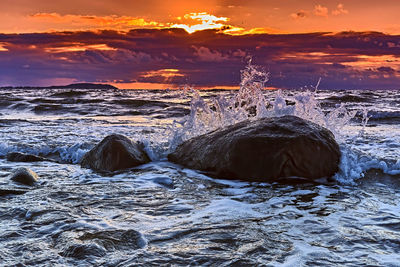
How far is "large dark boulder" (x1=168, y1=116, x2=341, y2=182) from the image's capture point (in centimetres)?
460

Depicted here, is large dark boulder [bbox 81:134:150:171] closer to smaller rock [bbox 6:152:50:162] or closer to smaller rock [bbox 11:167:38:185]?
smaller rock [bbox 6:152:50:162]

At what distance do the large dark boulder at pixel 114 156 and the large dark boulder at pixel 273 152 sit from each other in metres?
0.98

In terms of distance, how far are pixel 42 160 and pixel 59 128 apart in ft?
13.7

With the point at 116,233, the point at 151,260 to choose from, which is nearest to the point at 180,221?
the point at 116,233

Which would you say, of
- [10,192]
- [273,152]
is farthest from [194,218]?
[10,192]

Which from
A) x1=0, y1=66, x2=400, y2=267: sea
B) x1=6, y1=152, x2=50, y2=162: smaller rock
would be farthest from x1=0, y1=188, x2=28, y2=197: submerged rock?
x1=6, y1=152, x2=50, y2=162: smaller rock

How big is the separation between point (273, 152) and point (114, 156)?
2210 mm

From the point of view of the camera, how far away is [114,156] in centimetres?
536

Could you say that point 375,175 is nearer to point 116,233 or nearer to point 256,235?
point 256,235

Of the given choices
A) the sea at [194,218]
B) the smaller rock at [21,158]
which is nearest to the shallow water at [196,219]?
the sea at [194,218]

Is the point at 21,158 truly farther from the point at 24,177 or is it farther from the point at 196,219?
the point at 196,219

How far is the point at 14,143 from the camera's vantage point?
7352 millimetres

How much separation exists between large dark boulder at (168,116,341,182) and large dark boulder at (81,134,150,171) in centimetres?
98

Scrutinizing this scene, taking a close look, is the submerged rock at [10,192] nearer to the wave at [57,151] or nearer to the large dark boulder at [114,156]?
the large dark boulder at [114,156]
